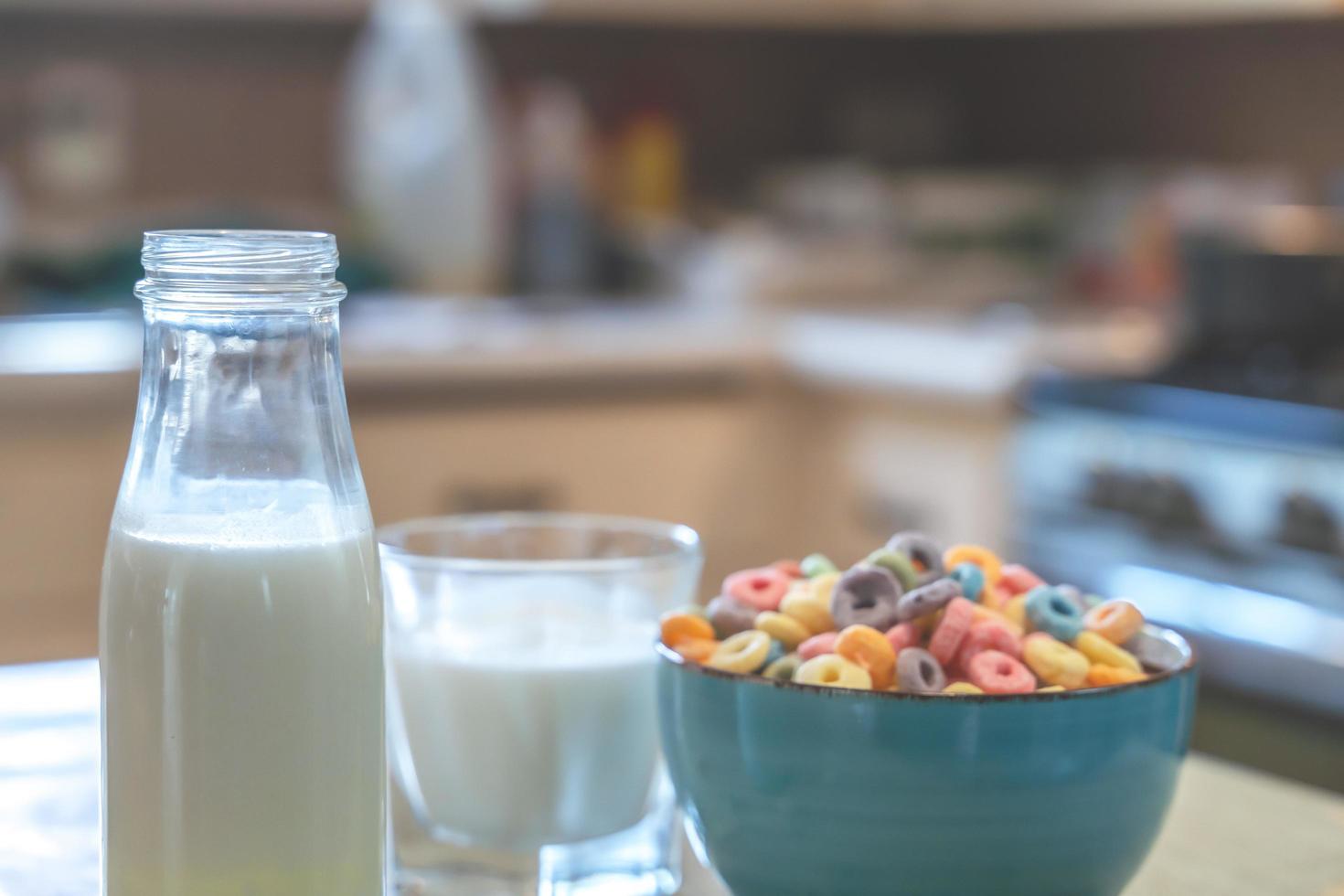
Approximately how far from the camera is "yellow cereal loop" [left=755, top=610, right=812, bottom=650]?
54 cm

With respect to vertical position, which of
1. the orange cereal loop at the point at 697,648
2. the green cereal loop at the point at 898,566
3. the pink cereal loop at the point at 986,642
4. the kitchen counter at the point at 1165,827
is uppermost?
the green cereal loop at the point at 898,566

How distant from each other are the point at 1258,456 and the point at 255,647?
45.3 inches

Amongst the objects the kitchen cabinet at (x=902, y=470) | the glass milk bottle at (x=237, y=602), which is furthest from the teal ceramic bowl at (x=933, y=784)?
the kitchen cabinet at (x=902, y=470)

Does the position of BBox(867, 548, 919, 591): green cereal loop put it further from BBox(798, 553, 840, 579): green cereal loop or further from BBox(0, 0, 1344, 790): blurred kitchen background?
BBox(0, 0, 1344, 790): blurred kitchen background

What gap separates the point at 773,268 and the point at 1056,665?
1787 millimetres

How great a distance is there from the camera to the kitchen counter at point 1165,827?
58 centimetres

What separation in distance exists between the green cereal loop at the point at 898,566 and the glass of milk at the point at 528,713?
0.30 ft

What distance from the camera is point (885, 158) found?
2.78m

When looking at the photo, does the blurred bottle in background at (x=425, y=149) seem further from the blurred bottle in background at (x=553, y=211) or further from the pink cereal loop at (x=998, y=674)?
the pink cereal loop at (x=998, y=674)

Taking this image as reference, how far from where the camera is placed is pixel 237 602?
465 mm

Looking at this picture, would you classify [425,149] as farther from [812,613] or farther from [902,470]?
[812,613]

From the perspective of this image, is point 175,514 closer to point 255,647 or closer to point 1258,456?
point 255,647

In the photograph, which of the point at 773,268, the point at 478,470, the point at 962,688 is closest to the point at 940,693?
the point at 962,688

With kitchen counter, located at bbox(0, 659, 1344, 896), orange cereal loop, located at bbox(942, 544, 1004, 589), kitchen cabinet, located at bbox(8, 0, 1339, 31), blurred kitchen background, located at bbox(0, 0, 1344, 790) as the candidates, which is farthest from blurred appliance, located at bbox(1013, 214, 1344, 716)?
orange cereal loop, located at bbox(942, 544, 1004, 589)
